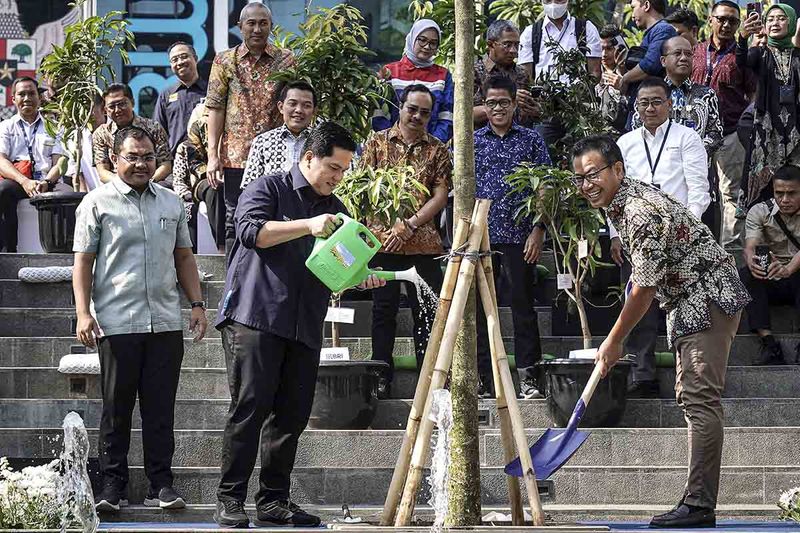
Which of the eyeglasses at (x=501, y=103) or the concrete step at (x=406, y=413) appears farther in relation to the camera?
the eyeglasses at (x=501, y=103)

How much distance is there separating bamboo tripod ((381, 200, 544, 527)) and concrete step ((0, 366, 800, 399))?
9.10 feet

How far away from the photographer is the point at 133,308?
8.62m

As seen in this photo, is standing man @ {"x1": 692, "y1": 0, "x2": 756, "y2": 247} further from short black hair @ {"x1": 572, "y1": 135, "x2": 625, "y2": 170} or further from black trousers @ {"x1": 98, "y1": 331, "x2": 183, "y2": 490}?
black trousers @ {"x1": 98, "y1": 331, "x2": 183, "y2": 490}

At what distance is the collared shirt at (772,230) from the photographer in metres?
11.2

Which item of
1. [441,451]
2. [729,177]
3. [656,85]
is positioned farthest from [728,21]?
[441,451]

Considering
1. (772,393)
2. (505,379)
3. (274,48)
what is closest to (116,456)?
(505,379)

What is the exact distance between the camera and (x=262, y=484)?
26.5 feet

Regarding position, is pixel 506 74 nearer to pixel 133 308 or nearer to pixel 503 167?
pixel 503 167

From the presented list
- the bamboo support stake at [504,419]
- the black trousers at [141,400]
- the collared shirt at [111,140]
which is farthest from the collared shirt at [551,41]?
the black trousers at [141,400]

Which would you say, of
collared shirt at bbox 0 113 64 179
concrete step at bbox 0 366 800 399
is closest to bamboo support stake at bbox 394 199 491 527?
concrete step at bbox 0 366 800 399

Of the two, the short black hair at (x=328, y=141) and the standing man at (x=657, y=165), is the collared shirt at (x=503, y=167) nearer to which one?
the standing man at (x=657, y=165)

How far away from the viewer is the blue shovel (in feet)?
25.2

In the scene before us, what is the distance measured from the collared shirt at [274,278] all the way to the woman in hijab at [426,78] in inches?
152

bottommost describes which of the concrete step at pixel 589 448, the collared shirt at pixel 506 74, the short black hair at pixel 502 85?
the concrete step at pixel 589 448
